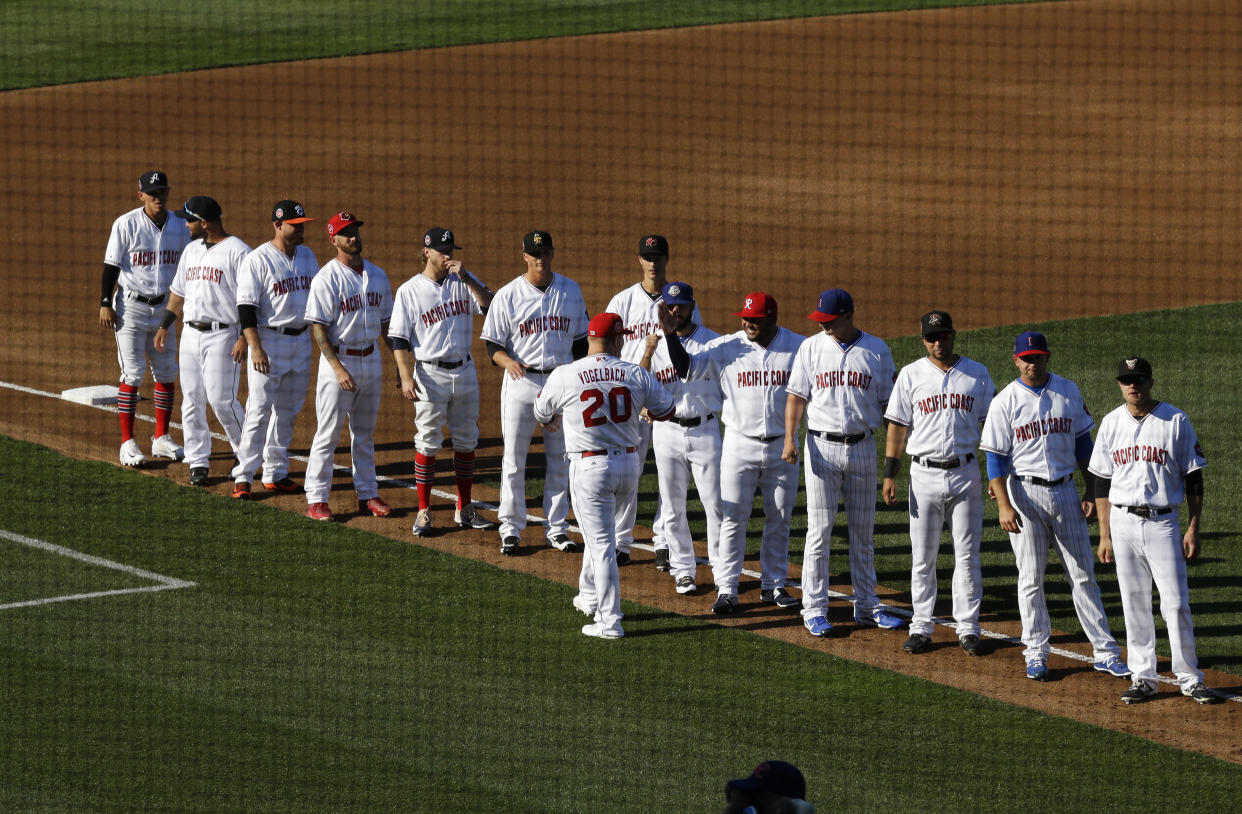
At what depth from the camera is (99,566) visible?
9844 millimetres

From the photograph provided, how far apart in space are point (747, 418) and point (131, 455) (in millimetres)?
4895

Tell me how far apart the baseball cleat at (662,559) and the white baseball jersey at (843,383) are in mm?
1617

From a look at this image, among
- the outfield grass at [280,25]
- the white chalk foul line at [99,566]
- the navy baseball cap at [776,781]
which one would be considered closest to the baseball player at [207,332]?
the white chalk foul line at [99,566]

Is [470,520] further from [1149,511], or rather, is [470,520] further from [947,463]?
[1149,511]

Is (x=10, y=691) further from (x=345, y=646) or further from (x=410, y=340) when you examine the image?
(x=410, y=340)

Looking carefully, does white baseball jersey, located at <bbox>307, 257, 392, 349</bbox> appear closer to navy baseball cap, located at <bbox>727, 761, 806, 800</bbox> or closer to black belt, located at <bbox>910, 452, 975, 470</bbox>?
black belt, located at <bbox>910, 452, 975, 470</bbox>

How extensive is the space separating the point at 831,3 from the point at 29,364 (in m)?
20.1

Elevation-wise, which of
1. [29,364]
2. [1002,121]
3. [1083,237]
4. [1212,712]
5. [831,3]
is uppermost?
[831,3]

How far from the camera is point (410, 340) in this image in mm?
10641

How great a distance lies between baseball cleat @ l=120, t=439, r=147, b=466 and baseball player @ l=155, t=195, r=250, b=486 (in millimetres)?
492

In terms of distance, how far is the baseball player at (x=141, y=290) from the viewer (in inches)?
465

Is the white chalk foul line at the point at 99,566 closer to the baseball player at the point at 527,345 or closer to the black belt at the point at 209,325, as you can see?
the black belt at the point at 209,325

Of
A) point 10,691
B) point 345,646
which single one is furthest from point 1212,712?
point 10,691

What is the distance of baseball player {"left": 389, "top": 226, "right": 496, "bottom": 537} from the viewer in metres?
10.5
